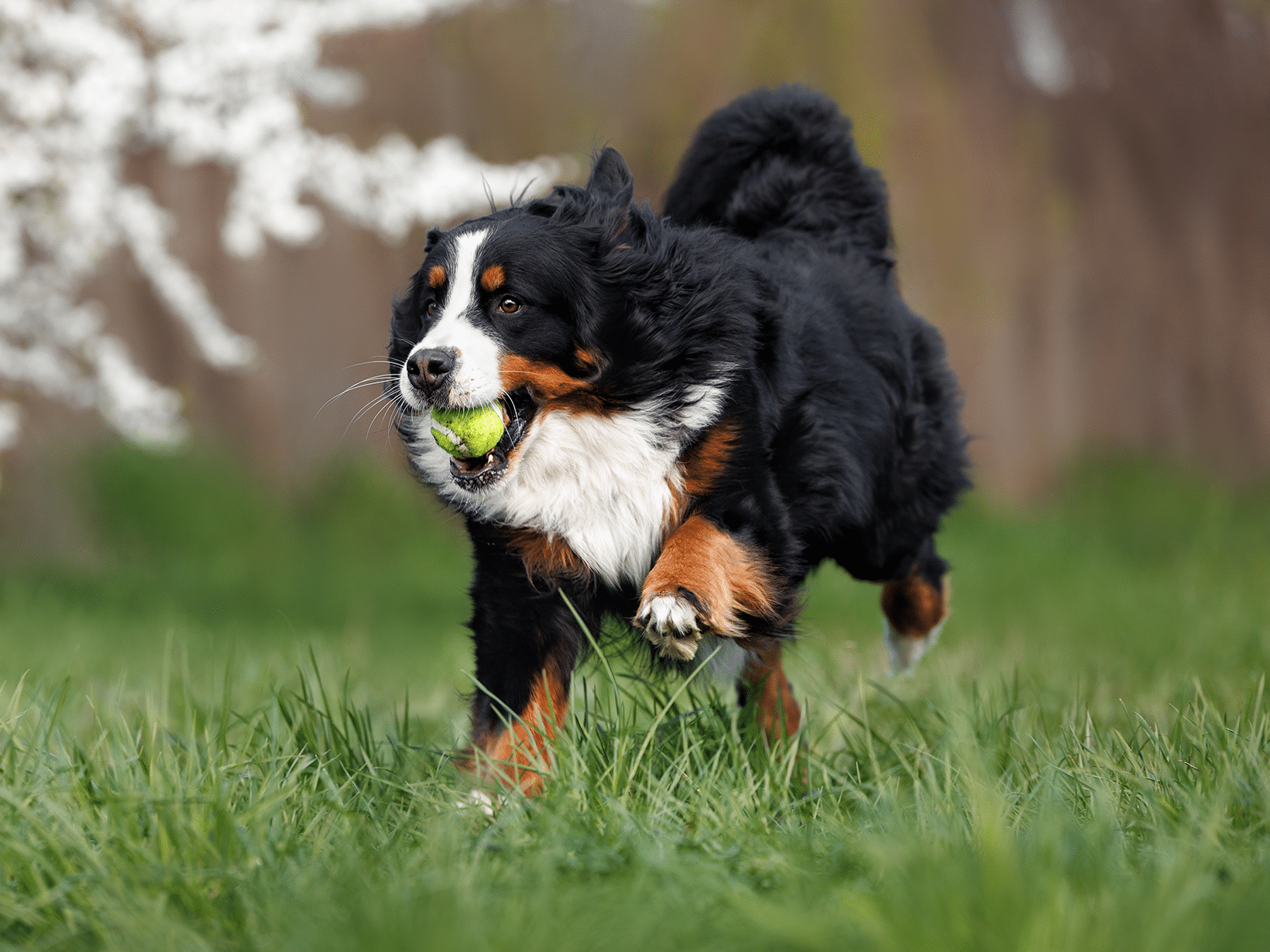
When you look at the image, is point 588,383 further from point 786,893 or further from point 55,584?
point 55,584

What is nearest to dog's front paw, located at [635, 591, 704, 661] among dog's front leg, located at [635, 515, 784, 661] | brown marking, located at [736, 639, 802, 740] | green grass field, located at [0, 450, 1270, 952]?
dog's front leg, located at [635, 515, 784, 661]

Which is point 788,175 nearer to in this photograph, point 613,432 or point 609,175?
point 609,175

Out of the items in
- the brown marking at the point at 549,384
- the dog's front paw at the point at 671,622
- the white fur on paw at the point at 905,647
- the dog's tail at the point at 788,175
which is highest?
the dog's tail at the point at 788,175

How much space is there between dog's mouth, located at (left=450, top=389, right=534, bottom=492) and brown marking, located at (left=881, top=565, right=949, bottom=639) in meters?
1.49

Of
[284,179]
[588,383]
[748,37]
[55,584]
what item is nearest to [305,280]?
[284,179]

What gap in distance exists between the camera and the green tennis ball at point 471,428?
251cm

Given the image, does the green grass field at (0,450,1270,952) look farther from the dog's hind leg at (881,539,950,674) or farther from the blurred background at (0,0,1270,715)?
the blurred background at (0,0,1270,715)

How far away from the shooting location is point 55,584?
6.83 metres

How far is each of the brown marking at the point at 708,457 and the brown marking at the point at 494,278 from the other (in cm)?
54

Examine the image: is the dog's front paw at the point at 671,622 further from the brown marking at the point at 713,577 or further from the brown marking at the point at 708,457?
the brown marking at the point at 708,457

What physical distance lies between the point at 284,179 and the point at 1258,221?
6434 millimetres

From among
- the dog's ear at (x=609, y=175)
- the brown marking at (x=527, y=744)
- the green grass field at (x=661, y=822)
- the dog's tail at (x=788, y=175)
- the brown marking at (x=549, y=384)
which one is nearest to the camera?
the green grass field at (x=661, y=822)

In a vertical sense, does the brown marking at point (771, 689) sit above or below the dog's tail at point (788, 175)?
below

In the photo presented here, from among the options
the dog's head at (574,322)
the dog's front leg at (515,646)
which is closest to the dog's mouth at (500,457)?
the dog's head at (574,322)
